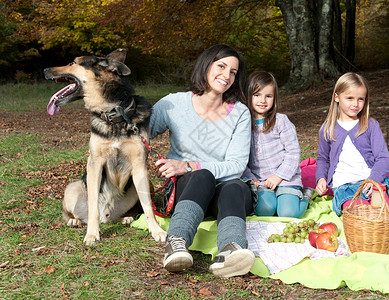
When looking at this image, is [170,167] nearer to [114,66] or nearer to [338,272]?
[114,66]

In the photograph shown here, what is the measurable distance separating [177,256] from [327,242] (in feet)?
3.74

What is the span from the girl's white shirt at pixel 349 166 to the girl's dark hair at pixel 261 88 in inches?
27.6

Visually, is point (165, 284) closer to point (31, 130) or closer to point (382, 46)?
point (31, 130)

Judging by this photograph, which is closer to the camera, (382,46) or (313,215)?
(313,215)

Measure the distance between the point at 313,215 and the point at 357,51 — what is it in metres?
17.5

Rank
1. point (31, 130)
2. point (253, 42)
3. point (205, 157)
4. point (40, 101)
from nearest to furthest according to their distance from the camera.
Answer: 1. point (205, 157)
2. point (31, 130)
3. point (40, 101)
4. point (253, 42)

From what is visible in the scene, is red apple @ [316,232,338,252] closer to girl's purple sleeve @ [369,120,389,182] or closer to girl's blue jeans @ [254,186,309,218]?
girl's blue jeans @ [254,186,309,218]

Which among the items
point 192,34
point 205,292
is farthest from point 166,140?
point 192,34

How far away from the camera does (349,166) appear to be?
4035 millimetres

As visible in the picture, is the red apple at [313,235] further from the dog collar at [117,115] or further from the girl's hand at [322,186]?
the dog collar at [117,115]

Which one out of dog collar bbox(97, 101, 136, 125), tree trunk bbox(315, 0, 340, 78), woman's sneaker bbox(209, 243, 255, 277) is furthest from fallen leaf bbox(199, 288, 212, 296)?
tree trunk bbox(315, 0, 340, 78)

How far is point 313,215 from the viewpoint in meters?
4.01

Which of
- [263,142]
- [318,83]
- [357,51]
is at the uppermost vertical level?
[357,51]

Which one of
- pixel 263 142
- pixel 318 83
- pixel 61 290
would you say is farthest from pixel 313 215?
pixel 318 83
